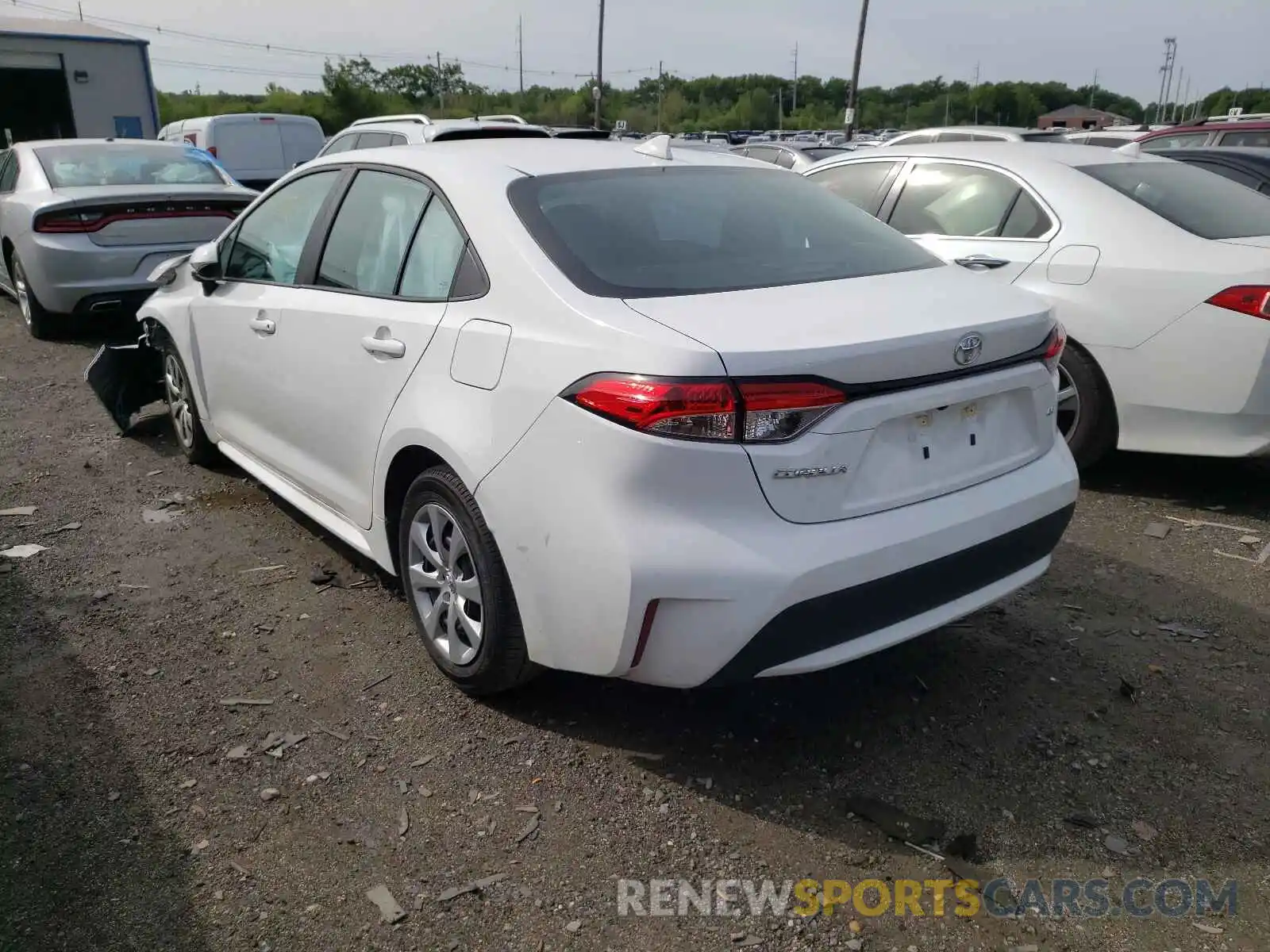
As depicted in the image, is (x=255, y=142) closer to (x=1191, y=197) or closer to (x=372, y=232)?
(x=372, y=232)

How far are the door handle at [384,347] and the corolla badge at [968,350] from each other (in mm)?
1642

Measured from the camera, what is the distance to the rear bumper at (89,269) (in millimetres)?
7805

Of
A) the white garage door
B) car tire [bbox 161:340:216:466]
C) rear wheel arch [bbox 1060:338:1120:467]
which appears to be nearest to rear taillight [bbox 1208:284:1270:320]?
rear wheel arch [bbox 1060:338:1120:467]

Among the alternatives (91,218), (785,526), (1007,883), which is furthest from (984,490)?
(91,218)

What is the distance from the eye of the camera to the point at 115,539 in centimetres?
457

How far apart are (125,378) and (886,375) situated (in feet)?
16.2

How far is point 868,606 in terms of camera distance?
2.60 m

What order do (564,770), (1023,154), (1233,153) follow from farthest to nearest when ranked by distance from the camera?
(1233,153) → (1023,154) → (564,770)

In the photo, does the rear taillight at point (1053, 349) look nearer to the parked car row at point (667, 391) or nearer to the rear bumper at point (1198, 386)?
the parked car row at point (667, 391)

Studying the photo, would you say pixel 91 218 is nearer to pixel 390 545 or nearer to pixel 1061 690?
pixel 390 545

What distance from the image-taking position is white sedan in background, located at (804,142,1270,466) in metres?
4.48

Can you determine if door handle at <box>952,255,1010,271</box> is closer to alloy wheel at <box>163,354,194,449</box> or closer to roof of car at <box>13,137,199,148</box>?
alloy wheel at <box>163,354,194,449</box>

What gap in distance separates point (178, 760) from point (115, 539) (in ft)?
6.43

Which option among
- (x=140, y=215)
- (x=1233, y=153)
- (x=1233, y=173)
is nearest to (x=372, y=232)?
(x=140, y=215)
